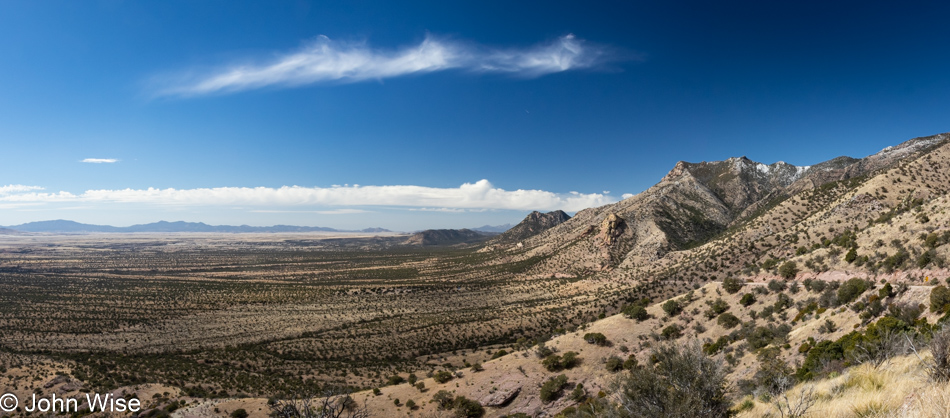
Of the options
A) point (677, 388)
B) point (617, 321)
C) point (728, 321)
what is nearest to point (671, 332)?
point (728, 321)

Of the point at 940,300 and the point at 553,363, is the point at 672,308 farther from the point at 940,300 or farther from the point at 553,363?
the point at 940,300

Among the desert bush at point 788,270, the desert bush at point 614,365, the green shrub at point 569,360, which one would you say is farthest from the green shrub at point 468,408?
the desert bush at point 788,270

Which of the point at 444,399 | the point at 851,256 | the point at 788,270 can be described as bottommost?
the point at 444,399

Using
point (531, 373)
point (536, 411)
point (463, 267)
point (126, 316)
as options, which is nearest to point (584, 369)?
point (531, 373)

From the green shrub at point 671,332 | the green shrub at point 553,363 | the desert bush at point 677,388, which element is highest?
the desert bush at point 677,388

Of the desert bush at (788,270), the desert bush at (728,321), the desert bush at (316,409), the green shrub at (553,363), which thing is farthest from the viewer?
the desert bush at (788,270)

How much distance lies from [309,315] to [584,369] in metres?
45.0

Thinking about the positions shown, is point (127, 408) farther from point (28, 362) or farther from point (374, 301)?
point (374, 301)

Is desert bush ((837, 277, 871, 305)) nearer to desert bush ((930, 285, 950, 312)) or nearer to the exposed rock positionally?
desert bush ((930, 285, 950, 312))

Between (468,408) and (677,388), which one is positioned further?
(468,408)

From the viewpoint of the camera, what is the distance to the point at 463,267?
108 m

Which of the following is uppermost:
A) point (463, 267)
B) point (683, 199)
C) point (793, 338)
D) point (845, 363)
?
point (683, 199)

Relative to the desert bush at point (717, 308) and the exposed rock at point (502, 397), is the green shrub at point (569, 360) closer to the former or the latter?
the exposed rock at point (502, 397)

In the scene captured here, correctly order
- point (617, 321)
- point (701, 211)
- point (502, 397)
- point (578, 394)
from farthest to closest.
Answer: point (701, 211) → point (617, 321) → point (502, 397) → point (578, 394)
